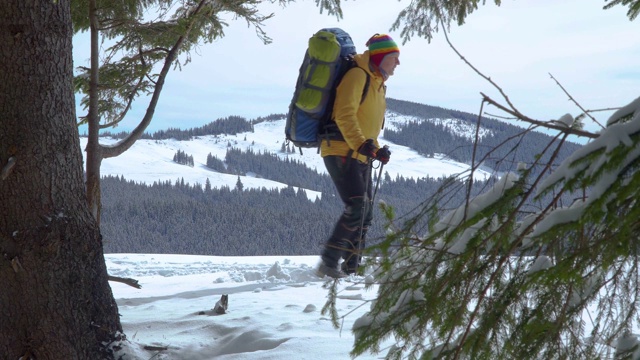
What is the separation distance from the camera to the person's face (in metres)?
4.98

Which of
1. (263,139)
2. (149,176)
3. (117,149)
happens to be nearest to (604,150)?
(117,149)

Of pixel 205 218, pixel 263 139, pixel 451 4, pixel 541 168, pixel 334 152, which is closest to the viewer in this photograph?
pixel 541 168

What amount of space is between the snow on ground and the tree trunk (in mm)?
389

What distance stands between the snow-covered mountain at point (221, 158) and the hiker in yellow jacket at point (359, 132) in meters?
62.5

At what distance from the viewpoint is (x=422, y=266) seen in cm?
181

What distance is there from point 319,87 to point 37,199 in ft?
9.33

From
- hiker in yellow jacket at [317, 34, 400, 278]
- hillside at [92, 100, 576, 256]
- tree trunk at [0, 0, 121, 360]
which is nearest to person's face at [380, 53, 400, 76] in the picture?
hiker in yellow jacket at [317, 34, 400, 278]

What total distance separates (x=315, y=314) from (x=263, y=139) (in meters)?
121

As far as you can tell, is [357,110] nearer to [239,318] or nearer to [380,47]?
[380,47]

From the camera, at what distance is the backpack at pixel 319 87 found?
4.88 m

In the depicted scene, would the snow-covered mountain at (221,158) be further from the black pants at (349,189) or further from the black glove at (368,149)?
the black glove at (368,149)

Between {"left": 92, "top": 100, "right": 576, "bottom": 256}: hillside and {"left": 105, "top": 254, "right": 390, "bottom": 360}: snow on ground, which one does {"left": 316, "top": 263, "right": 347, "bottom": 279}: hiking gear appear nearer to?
{"left": 105, "top": 254, "right": 390, "bottom": 360}: snow on ground

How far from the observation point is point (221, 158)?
352ft

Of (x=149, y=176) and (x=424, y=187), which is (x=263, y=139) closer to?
(x=149, y=176)
